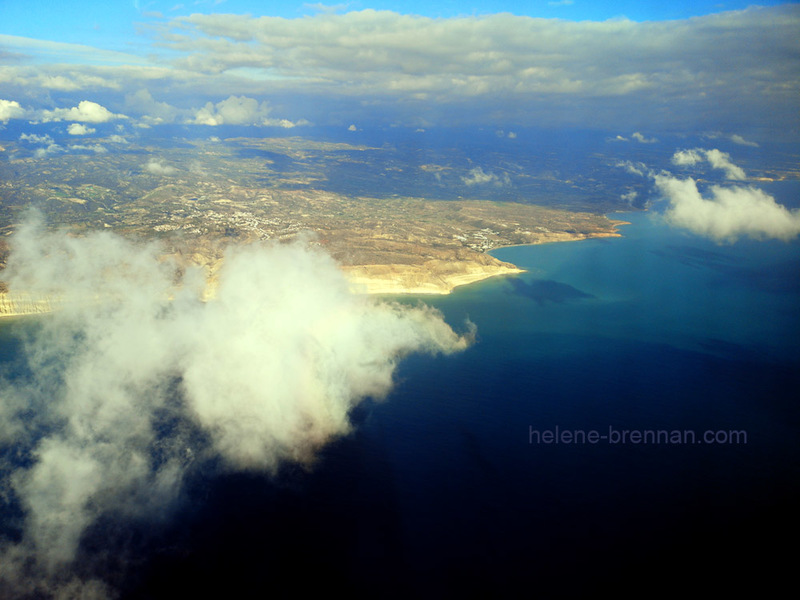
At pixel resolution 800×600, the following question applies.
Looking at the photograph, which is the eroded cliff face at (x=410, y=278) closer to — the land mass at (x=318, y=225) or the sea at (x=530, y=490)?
the land mass at (x=318, y=225)

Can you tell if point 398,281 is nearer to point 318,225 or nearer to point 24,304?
point 318,225

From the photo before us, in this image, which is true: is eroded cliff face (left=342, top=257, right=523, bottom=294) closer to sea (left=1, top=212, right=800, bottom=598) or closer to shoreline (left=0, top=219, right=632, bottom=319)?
shoreline (left=0, top=219, right=632, bottom=319)

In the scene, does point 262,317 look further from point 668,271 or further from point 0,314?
point 668,271

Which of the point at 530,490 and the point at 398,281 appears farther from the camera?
the point at 398,281

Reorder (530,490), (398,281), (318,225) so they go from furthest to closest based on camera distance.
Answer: (318,225) → (398,281) → (530,490)

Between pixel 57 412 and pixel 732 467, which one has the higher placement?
pixel 732 467

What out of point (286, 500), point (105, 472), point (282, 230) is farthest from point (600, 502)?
point (282, 230)

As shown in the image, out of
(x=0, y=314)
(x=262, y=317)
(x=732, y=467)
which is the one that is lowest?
(x=0, y=314)

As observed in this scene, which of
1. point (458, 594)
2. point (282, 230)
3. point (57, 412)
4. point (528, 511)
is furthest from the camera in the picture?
point (282, 230)

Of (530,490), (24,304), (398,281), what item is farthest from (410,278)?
(24,304)
